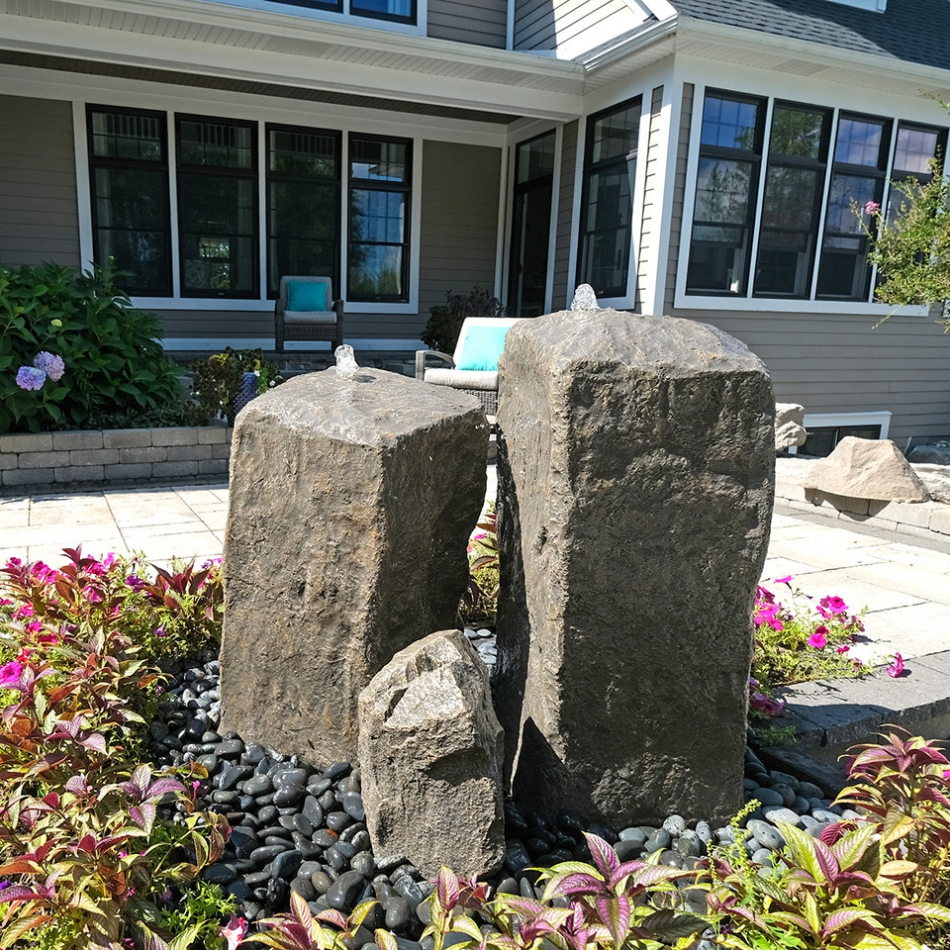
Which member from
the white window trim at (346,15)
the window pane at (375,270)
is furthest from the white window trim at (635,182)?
the window pane at (375,270)

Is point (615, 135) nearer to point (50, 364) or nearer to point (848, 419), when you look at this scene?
point (848, 419)

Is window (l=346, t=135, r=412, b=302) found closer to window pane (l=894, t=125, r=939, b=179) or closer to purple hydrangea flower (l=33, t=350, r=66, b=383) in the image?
purple hydrangea flower (l=33, t=350, r=66, b=383)

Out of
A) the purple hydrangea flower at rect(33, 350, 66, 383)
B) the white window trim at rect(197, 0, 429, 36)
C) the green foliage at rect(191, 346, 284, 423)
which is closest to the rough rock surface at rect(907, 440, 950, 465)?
the green foliage at rect(191, 346, 284, 423)

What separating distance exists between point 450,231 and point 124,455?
585 centimetres

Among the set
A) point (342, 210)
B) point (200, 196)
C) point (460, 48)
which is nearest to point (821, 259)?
point (460, 48)

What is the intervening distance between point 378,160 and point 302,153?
0.92 metres

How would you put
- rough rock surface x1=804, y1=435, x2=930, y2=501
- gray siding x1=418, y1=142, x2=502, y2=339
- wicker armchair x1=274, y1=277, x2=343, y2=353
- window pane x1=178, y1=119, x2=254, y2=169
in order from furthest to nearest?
gray siding x1=418, y1=142, x2=502, y2=339 → window pane x1=178, y1=119, x2=254, y2=169 → wicker armchair x1=274, y1=277, x2=343, y2=353 → rough rock surface x1=804, y1=435, x2=930, y2=501

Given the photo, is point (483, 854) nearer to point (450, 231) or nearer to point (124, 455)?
point (124, 455)

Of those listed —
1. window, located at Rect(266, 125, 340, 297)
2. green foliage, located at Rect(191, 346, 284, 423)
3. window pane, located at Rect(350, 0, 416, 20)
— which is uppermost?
window pane, located at Rect(350, 0, 416, 20)

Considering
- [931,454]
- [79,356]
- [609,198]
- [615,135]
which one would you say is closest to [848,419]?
[931,454]

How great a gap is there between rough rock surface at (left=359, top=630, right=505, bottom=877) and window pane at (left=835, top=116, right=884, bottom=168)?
330 inches

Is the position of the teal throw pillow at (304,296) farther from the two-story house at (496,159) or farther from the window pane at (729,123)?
the window pane at (729,123)

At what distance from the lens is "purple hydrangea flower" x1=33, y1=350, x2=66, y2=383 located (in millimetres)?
5270

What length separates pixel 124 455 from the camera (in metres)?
5.68
